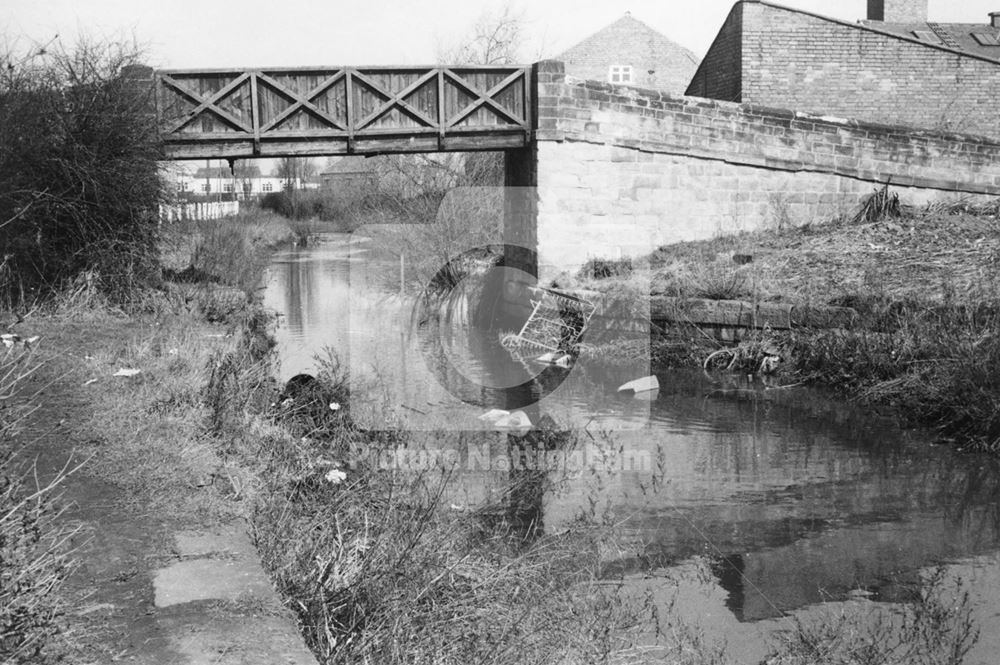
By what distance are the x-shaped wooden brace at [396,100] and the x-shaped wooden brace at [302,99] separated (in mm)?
324

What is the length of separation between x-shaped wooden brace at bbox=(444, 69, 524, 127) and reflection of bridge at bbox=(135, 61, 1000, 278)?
26 millimetres

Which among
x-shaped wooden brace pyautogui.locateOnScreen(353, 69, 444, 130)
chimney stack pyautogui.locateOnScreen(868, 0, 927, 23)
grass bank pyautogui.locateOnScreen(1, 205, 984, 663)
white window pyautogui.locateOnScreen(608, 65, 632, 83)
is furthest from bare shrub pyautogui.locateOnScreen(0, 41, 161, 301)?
white window pyautogui.locateOnScreen(608, 65, 632, 83)

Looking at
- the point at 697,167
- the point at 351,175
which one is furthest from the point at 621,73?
the point at 697,167

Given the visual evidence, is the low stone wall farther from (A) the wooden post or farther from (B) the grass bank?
(A) the wooden post

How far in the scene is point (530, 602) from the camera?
180 inches

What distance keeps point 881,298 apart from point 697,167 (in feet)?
19.0

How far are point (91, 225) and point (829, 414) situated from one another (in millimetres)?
8079

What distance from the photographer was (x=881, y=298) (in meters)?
11.5

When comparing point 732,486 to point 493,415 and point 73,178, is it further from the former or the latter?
point 73,178

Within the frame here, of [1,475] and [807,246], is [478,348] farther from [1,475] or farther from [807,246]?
[1,475]

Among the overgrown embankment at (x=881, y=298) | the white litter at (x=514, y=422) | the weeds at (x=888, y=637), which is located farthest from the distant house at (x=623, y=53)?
the weeds at (x=888, y=637)

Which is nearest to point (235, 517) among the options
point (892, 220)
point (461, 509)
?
point (461, 509)

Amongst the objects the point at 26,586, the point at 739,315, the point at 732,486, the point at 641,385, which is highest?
the point at 26,586

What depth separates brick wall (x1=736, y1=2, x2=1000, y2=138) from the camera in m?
21.2
